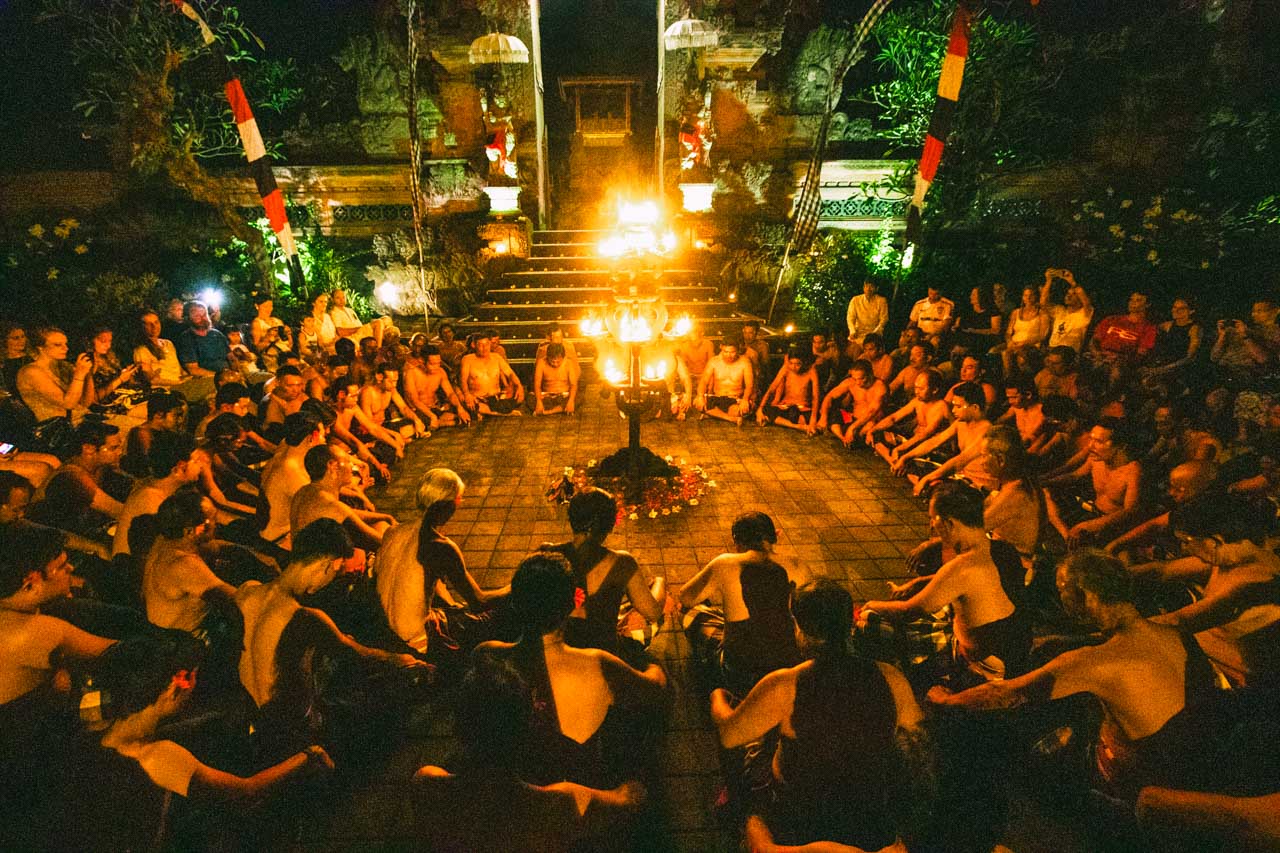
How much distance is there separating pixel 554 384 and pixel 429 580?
5587mm

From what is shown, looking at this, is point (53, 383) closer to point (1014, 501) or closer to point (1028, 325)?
point (1014, 501)

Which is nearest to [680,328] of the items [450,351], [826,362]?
[826,362]

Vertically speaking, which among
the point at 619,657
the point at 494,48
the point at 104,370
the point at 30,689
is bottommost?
the point at 619,657

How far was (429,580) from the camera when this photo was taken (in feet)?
11.7

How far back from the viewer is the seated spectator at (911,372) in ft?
24.0

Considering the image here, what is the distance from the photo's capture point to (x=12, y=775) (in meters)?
2.65

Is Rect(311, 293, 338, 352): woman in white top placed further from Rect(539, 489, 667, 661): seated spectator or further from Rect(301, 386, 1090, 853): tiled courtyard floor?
Rect(539, 489, 667, 661): seated spectator

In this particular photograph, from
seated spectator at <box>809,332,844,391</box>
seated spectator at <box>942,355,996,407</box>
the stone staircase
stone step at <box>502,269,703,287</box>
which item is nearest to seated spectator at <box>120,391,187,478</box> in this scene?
the stone staircase

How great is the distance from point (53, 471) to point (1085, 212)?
54.3 feet

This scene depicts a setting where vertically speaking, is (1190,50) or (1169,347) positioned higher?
(1190,50)

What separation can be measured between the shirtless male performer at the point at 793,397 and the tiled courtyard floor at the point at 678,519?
254mm

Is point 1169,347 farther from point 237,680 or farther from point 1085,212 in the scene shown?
point 237,680

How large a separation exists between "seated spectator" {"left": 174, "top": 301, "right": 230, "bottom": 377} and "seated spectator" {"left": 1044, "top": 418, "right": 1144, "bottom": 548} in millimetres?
11175

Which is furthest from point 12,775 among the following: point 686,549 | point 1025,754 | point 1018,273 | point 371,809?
point 1018,273
